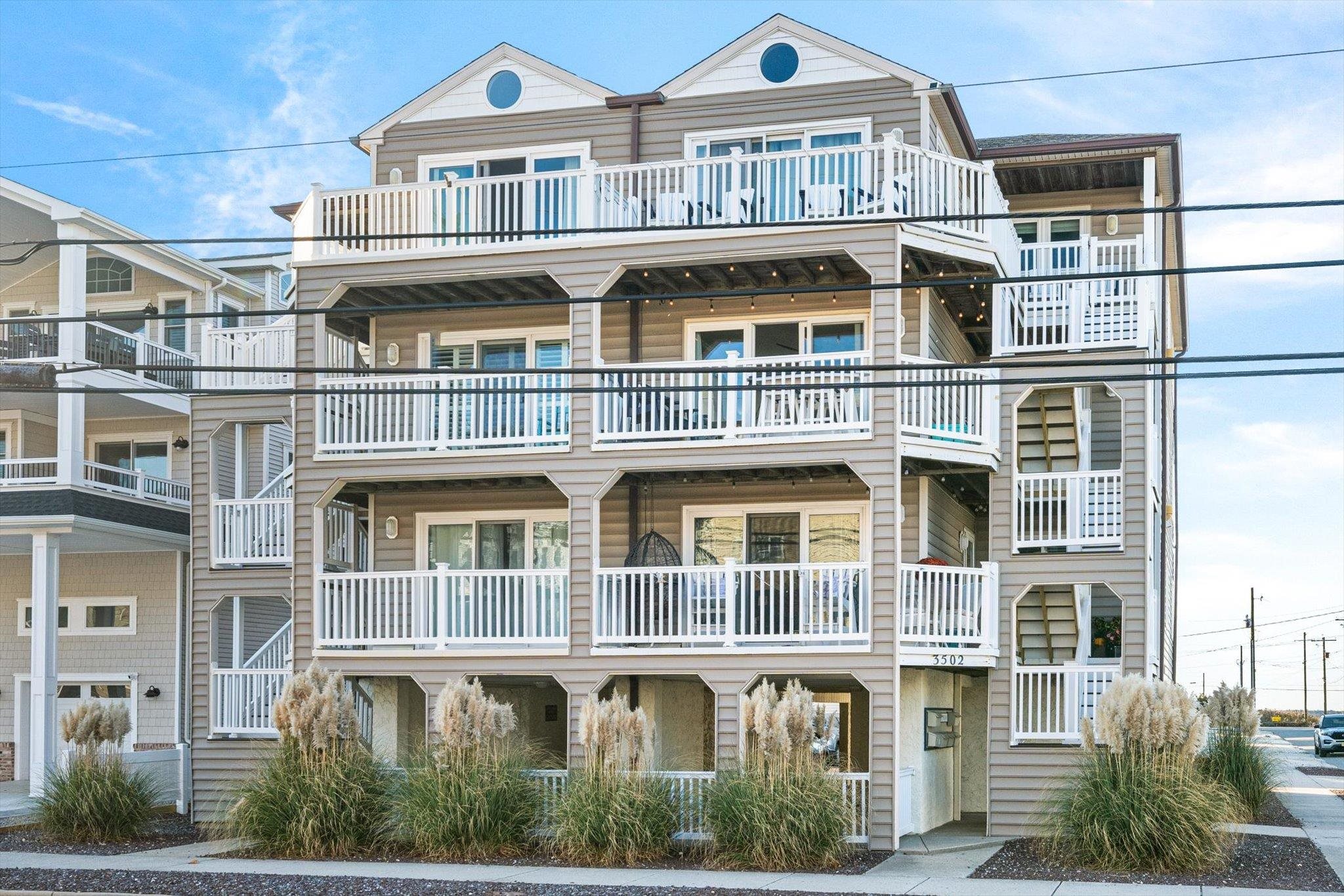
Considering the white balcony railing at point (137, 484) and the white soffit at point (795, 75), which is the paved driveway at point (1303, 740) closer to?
the white soffit at point (795, 75)

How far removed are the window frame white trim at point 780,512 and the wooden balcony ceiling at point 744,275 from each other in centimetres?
311

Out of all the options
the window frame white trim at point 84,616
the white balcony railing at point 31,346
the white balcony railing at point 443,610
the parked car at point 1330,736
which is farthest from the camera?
the parked car at point 1330,736

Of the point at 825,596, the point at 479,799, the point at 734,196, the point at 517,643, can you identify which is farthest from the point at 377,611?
the point at 734,196

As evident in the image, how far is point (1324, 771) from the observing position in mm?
36500

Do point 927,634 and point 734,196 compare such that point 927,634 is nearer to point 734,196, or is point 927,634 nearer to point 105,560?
point 734,196

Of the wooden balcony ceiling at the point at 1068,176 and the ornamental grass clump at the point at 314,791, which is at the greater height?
the wooden balcony ceiling at the point at 1068,176

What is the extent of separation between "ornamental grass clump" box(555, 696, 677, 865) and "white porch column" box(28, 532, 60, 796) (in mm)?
9999

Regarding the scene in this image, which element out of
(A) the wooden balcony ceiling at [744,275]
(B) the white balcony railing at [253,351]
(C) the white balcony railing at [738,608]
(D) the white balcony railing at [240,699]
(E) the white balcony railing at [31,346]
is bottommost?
(D) the white balcony railing at [240,699]

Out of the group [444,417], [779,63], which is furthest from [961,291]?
[444,417]

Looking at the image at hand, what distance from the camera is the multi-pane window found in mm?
29891

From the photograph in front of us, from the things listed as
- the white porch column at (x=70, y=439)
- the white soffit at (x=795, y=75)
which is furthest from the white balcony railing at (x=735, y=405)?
the white porch column at (x=70, y=439)

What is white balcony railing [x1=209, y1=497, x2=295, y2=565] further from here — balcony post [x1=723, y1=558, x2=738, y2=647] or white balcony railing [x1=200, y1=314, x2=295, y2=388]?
balcony post [x1=723, y1=558, x2=738, y2=647]

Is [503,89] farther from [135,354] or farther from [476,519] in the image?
[135,354]

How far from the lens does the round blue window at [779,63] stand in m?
22.5
